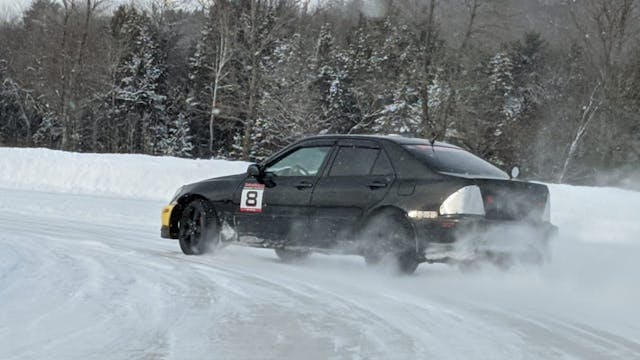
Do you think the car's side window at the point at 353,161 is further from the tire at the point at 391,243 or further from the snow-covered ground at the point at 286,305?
the snow-covered ground at the point at 286,305

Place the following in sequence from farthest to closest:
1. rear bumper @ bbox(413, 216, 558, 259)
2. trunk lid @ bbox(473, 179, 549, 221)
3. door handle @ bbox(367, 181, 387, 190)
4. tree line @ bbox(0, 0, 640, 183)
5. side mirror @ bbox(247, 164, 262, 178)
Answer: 1. tree line @ bbox(0, 0, 640, 183)
2. side mirror @ bbox(247, 164, 262, 178)
3. door handle @ bbox(367, 181, 387, 190)
4. trunk lid @ bbox(473, 179, 549, 221)
5. rear bumper @ bbox(413, 216, 558, 259)

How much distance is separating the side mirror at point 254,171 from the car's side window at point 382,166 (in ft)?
4.90

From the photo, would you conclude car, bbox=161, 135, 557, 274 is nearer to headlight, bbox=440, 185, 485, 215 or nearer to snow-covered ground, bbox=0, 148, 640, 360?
headlight, bbox=440, 185, 485, 215

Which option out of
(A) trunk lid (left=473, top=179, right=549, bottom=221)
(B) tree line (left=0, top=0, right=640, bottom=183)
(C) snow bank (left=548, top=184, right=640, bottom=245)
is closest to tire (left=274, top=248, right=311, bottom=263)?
(A) trunk lid (left=473, top=179, right=549, bottom=221)

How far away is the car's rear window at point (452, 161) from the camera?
753cm

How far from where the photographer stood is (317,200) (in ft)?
26.5

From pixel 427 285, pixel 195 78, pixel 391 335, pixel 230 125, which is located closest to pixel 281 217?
pixel 427 285

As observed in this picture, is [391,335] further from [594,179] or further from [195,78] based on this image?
[195,78]

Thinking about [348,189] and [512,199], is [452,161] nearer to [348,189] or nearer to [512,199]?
[512,199]

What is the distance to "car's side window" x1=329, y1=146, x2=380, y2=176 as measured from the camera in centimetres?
793

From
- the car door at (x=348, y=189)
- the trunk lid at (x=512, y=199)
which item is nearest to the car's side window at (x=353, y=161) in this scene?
the car door at (x=348, y=189)

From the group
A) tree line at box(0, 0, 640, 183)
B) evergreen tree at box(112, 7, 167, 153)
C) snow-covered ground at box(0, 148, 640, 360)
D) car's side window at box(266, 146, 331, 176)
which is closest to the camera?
Answer: snow-covered ground at box(0, 148, 640, 360)

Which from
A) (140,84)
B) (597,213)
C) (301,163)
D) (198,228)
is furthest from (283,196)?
(140,84)

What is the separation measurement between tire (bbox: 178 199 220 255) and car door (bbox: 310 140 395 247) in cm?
156
